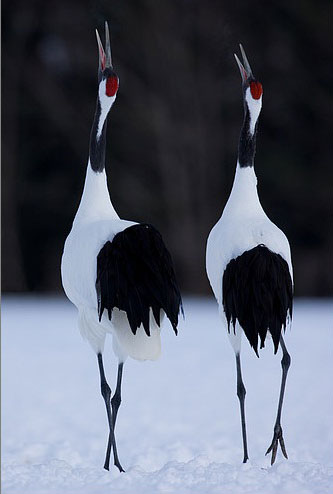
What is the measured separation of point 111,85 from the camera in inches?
187

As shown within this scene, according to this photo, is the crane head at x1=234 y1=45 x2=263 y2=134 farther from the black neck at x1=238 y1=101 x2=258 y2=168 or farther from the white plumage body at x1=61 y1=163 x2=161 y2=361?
the white plumage body at x1=61 y1=163 x2=161 y2=361

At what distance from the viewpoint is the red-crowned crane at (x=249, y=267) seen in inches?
170

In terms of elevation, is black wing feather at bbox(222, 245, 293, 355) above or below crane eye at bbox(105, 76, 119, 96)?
below

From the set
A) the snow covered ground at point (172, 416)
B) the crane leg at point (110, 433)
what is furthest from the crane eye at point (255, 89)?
the snow covered ground at point (172, 416)

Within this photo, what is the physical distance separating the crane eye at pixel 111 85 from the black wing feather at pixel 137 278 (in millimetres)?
749

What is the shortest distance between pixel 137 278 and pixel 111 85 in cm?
102

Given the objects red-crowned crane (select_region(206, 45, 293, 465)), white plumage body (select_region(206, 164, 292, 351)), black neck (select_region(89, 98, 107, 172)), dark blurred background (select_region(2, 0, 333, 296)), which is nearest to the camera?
red-crowned crane (select_region(206, 45, 293, 465))

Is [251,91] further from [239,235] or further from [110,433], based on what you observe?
[110,433]

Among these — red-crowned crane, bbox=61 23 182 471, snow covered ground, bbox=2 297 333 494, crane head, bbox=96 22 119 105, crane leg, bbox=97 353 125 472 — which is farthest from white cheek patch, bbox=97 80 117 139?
snow covered ground, bbox=2 297 333 494

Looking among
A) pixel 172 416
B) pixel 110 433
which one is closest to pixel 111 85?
pixel 110 433

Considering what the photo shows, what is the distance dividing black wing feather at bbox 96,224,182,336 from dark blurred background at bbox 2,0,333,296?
34.3ft

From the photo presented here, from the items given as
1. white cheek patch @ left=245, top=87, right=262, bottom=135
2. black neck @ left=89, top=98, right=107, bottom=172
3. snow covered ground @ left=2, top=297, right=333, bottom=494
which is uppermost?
white cheek patch @ left=245, top=87, right=262, bottom=135

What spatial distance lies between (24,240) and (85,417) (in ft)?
32.4

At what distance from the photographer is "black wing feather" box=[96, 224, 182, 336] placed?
423 centimetres
